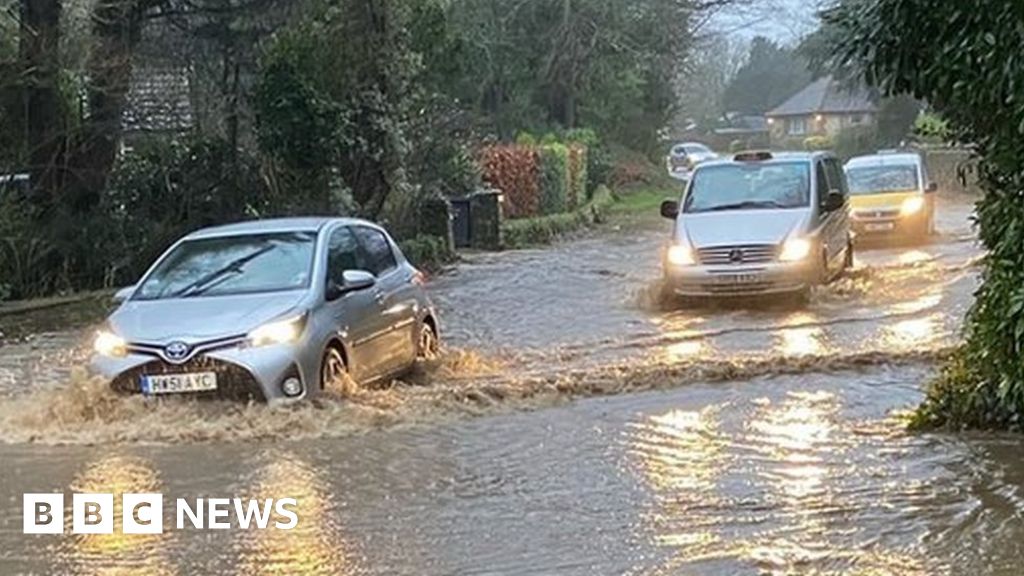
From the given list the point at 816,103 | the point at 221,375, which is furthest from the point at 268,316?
the point at 816,103

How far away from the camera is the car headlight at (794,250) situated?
16.9m

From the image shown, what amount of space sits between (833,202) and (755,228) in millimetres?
1786

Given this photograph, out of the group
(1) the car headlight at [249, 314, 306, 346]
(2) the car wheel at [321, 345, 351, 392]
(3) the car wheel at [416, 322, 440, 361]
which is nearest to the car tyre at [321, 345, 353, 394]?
(2) the car wheel at [321, 345, 351, 392]

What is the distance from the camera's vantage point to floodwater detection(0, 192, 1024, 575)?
674cm

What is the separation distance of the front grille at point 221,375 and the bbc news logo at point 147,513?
6.50 feet

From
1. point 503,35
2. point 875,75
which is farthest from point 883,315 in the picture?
point 503,35

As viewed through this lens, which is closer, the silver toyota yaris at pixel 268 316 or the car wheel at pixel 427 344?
the silver toyota yaris at pixel 268 316

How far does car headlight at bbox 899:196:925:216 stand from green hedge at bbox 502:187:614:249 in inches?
326

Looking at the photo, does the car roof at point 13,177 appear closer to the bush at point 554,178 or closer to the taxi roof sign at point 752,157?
the taxi roof sign at point 752,157

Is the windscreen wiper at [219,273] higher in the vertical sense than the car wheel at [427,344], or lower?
higher

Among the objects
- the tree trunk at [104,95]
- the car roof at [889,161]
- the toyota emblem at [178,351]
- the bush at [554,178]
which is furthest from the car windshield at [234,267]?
the bush at [554,178]

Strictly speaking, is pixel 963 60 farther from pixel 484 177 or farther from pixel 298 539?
pixel 484 177

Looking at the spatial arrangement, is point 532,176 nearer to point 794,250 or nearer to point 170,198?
point 170,198

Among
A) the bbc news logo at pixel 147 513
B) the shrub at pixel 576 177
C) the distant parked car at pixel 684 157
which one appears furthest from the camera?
the distant parked car at pixel 684 157
